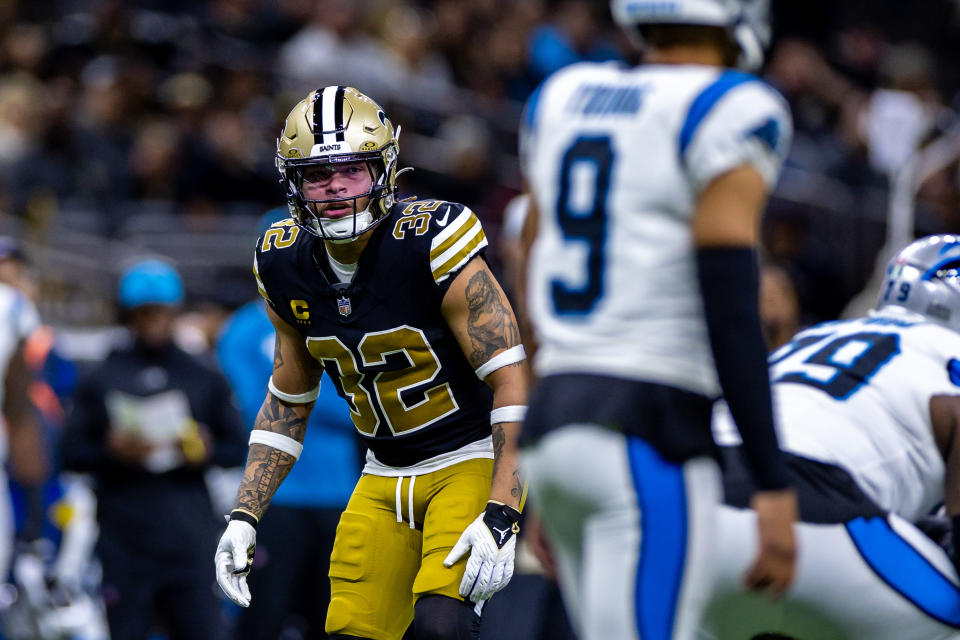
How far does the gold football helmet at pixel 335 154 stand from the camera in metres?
4.24

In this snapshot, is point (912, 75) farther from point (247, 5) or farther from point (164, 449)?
point (164, 449)

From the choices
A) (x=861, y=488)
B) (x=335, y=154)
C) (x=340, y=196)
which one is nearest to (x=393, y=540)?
(x=340, y=196)

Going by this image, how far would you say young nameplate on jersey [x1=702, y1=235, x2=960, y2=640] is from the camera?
162 inches

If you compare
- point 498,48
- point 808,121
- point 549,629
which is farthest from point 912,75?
point 549,629

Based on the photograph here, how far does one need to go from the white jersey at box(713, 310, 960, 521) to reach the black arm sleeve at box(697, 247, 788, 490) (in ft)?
4.52

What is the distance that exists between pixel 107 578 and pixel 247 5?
7.23 m

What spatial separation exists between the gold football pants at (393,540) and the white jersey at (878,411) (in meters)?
0.76

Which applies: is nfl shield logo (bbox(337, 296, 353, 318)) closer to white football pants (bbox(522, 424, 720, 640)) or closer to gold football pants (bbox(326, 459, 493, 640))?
gold football pants (bbox(326, 459, 493, 640))

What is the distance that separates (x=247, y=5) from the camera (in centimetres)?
1309

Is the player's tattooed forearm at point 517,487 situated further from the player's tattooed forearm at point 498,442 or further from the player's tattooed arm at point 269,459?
the player's tattooed arm at point 269,459

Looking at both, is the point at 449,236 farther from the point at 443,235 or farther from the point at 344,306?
the point at 344,306

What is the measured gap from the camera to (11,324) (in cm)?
701

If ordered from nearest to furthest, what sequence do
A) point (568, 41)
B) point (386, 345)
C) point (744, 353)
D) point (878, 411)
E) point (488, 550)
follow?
1. point (744, 353)
2. point (488, 550)
3. point (386, 345)
4. point (878, 411)
5. point (568, 41)

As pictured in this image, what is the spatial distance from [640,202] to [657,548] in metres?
0.68
